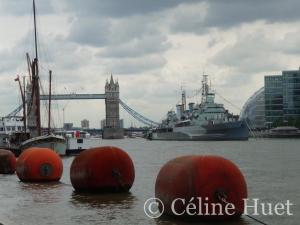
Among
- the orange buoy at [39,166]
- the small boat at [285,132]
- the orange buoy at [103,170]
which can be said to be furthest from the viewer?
the small boat at [285,132]

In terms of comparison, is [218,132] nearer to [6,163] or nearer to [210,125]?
[210,125]

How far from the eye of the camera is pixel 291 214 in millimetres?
17266

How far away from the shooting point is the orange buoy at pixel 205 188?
499 inches

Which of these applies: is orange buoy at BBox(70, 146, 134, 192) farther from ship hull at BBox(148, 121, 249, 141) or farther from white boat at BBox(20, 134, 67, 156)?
ship hull at BBox(148, 121, 249, 141)

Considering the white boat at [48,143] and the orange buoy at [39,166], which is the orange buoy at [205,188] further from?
the white boat at [48,143]

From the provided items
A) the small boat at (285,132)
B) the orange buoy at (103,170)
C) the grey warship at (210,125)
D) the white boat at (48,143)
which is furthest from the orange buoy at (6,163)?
the small boat at (285,132)

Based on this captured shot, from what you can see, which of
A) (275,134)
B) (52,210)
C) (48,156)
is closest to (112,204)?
(52,210)

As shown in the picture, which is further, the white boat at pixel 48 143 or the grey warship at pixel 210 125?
the grey warship at pixel 210 125

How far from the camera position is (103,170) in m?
18.4

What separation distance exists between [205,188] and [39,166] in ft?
41.7

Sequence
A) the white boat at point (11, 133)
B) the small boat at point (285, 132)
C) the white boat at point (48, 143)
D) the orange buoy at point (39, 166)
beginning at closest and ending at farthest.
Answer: the orange buoy at point (39, 166) → the white boat at point (48, 143) → the white boat at point (11, 133) → the small boat at point (285, 132)

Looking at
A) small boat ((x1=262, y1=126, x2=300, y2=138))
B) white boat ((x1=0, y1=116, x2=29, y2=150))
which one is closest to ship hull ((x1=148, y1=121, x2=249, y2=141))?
small boat ((x1=262, y1=126, x2=300, y2=138))

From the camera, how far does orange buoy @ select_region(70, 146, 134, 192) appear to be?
1830 cm

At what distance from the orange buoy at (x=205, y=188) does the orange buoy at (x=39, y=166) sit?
1153 cm
